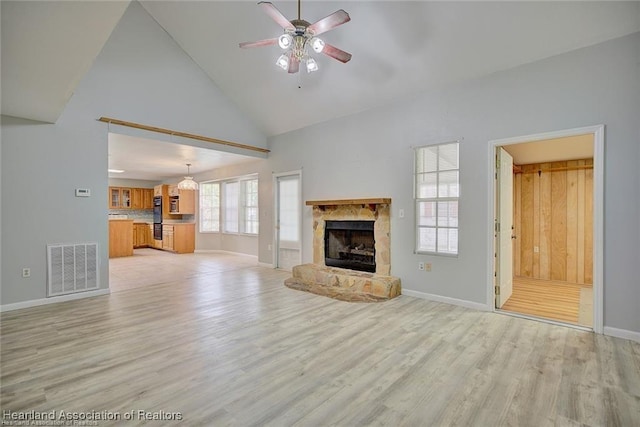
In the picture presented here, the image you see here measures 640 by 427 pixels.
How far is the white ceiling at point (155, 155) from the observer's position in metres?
5.26

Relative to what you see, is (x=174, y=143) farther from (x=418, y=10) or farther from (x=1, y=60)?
(x=418, y=10)

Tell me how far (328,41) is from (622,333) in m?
4.72

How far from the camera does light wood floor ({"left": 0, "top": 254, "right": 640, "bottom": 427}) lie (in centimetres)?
190

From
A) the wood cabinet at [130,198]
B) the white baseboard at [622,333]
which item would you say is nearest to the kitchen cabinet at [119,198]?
the wood cabinet at [130,198]

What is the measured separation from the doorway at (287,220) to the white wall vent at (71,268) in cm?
327

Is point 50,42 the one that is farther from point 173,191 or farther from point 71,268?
point 173,191

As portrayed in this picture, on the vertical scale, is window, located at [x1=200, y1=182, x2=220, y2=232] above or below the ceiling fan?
below

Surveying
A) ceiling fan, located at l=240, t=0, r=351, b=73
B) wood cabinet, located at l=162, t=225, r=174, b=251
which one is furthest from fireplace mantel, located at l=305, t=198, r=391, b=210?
wood cabinet, located at l=162, t=225, r=174, b=251

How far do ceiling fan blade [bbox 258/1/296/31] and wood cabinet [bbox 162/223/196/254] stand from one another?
8.09 m

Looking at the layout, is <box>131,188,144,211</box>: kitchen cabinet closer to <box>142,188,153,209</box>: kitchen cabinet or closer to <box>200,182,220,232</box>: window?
<box>142,188,153,209</box>: kitchen cabinet

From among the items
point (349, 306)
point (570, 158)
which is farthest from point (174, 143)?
point (570, 158)

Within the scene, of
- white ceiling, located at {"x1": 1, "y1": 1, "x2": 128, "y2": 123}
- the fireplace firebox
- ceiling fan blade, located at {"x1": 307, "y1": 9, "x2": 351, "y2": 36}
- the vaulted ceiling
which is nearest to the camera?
white ceiling, located at {"x1": 1, "y1": 1, "x2": 128, "y2": 123}

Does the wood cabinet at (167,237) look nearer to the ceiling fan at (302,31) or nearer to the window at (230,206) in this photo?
the window at (230,206)

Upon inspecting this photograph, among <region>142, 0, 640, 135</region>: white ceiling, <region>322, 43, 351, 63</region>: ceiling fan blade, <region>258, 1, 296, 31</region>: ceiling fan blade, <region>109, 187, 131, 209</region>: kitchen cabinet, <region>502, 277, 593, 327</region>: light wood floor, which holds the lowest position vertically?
<region>502, 277, 593, 327</region>: light wood floor
